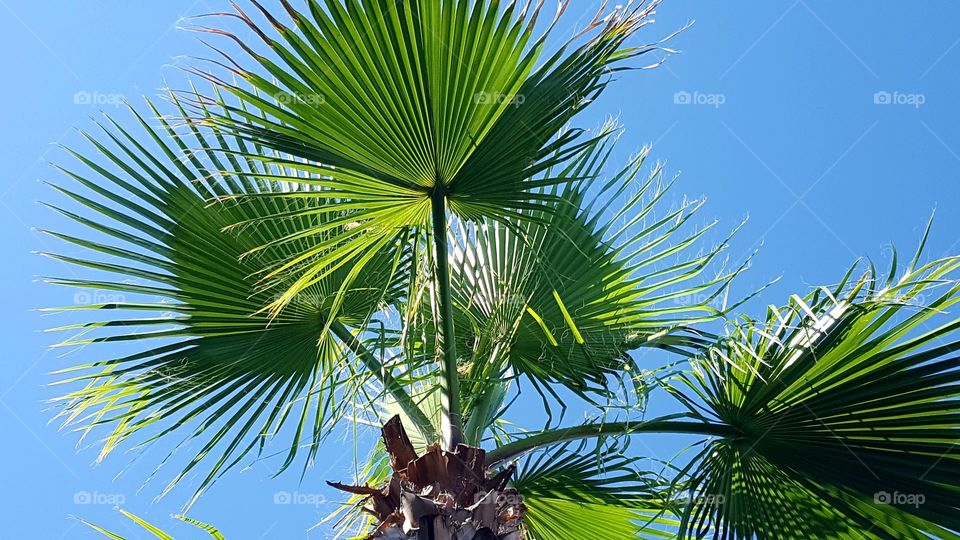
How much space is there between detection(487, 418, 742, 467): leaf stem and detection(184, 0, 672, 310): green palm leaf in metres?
0.72

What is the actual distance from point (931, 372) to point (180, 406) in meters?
2.37

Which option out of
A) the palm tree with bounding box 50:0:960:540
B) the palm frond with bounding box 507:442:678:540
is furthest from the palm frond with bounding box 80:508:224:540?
the palm frond with bounding box 507:442:678:540

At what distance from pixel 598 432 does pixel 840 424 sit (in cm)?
73

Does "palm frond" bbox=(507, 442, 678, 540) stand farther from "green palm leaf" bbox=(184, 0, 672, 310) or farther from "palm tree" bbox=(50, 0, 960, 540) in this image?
"green palm leaf" bbox=(184, 0, 672, 310)

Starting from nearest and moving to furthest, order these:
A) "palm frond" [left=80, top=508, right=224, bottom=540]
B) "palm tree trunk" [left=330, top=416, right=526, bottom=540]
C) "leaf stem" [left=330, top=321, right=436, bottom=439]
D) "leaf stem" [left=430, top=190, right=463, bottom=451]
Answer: "palm tree trunk" [left=330, top=416, right=526, bottom=540] < "palm frond" [left=80, top=508, right=224, bottom=540] < "leaf stem" [left=430, top=190, right=463, bottom=451] < "leaf stem" [left=330, top=321, right=436, bottom=439]

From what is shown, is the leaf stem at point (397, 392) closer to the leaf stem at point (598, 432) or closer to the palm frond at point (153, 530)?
the leaf stem at point (598, 432)

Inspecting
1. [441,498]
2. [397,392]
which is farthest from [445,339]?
[441,498]

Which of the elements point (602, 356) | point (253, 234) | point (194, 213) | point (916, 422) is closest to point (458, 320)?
point (602, 356)

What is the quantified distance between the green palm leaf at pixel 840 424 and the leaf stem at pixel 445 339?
2.38ft

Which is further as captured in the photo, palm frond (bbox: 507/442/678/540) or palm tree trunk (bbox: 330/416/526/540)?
palm frond (bbox: 507/442/678/540)

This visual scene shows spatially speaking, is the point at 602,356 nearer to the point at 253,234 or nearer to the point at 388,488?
the point at 388,488

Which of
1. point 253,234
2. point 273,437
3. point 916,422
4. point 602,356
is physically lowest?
point 273,437

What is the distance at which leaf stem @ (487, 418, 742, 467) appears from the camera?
2811 mm

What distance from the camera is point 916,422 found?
8.78 ft
